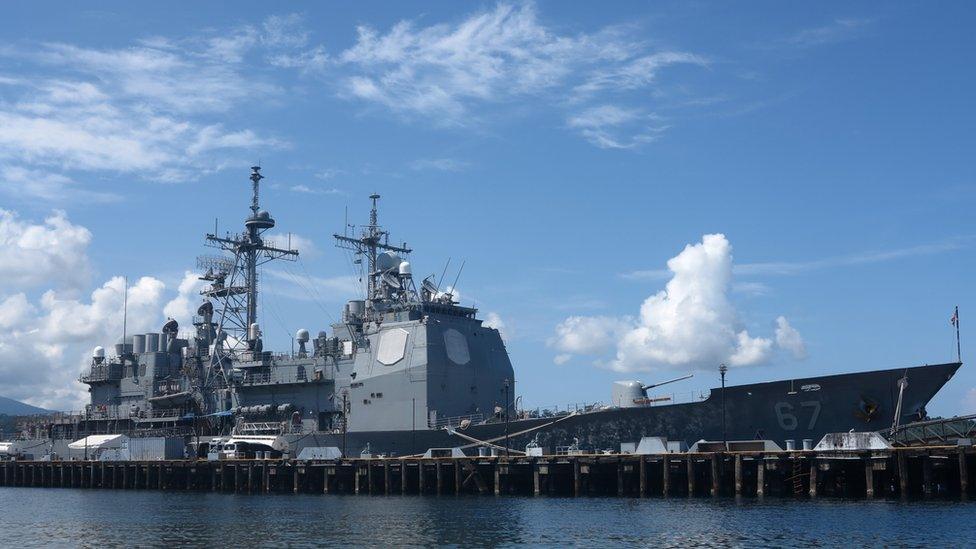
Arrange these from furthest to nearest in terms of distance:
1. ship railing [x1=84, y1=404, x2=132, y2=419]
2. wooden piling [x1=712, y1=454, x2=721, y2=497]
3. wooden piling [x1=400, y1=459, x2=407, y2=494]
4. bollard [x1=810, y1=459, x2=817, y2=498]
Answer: ship railing [x1=84, y1=404, x2=132, y2=419], wooden piling [x1=400, y1=459, x2=407, y2=494], wooden piling [x1=712, y1=454, x2=721, y2=497], bollard [x1=810, y1=459, x2=817, y2=498]

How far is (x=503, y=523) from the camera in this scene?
97.1 feet

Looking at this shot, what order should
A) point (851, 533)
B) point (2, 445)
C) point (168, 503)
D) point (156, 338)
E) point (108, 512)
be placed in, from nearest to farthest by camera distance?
point (851, 533) → point (108, 512) → point (168, 503) → point (156, 338) → point (2, 445)

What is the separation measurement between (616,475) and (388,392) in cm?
1012

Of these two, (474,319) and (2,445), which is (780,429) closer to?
(474,319)

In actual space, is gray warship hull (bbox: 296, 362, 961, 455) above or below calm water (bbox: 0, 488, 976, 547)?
above

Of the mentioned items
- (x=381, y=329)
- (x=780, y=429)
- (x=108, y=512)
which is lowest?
(x=108, y=512)

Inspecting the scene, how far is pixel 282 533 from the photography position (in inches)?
1131

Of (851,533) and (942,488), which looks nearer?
(851,533)

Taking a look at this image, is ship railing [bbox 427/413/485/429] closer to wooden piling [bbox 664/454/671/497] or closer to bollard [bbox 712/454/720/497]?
wooden piling [bbox 664/454/671/497]

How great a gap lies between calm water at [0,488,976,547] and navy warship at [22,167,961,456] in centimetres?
351

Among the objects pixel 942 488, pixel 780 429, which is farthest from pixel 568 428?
pixel 942 488

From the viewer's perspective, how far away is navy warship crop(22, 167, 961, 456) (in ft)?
115

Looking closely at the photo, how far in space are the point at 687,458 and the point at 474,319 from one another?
43.7ft

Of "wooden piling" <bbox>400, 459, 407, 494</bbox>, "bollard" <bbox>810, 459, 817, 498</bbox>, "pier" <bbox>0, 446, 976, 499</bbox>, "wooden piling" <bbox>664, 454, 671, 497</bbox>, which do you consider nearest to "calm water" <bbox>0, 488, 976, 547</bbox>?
"bollard" <bbox>810, 459, 817, 498</bbox>
